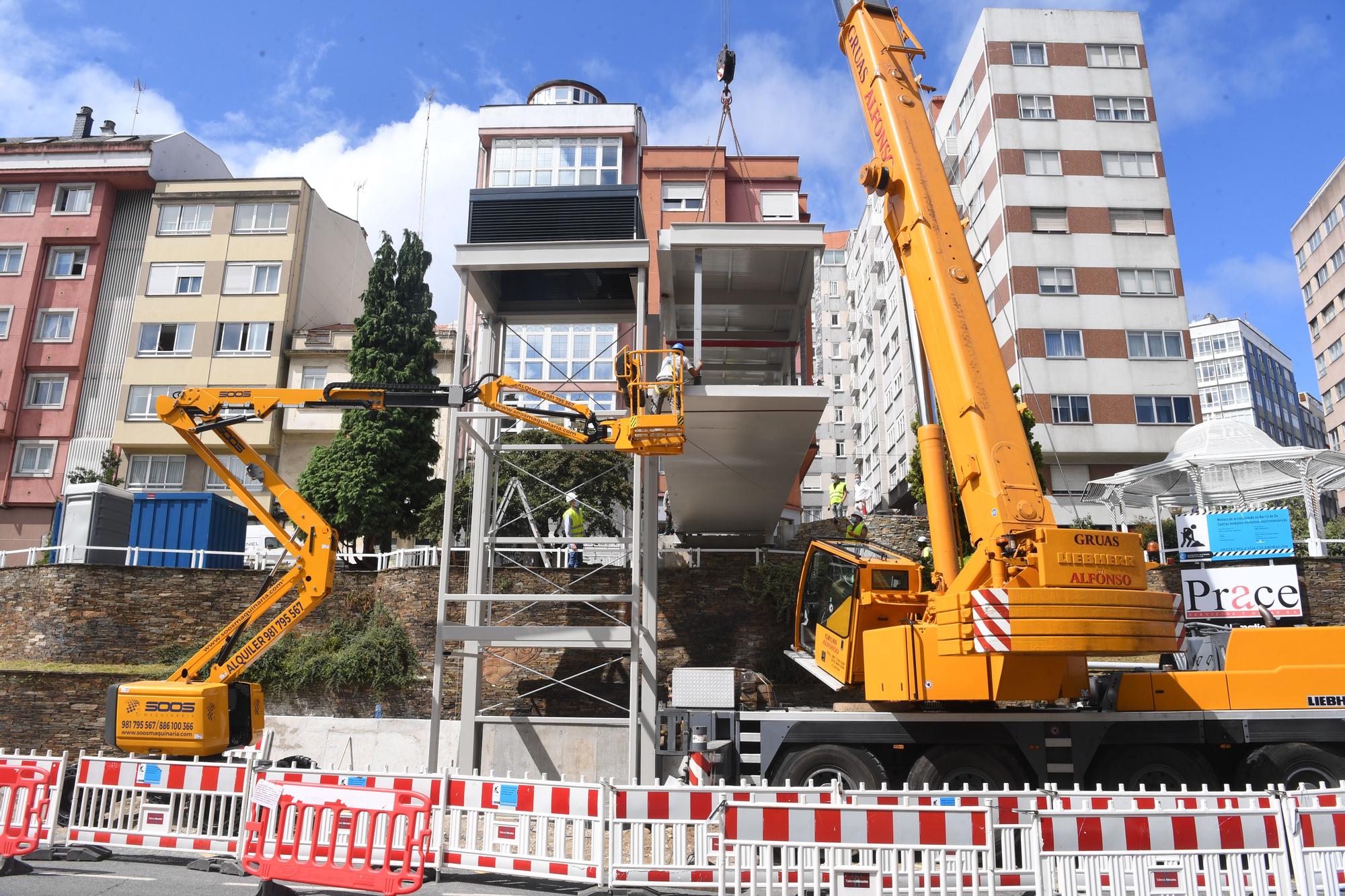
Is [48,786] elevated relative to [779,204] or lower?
lower

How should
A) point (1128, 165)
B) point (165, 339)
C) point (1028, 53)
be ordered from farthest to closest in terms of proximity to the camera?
point (1028, 53) → point (165, 339) → point (1128, 165)

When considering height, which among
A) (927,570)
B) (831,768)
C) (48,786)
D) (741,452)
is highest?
(741,452)

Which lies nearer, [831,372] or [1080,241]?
[1080,241]

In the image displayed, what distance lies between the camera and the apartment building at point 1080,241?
3158 centimetres

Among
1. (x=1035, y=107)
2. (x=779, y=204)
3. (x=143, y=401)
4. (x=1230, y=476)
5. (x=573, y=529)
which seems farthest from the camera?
(x=779, y=204)

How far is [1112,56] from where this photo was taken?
3475 centimetres

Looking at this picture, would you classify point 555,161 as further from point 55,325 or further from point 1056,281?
point 55,325

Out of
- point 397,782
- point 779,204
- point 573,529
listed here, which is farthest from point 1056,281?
point 397,782

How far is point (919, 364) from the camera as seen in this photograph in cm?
1188

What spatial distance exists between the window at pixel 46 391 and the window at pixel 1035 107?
122 feet

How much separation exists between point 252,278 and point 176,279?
9.31 feet

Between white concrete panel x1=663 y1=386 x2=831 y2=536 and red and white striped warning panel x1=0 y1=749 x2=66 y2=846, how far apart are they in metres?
9.40

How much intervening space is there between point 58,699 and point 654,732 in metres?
12.3

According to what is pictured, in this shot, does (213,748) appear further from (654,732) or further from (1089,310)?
(1089,310)
